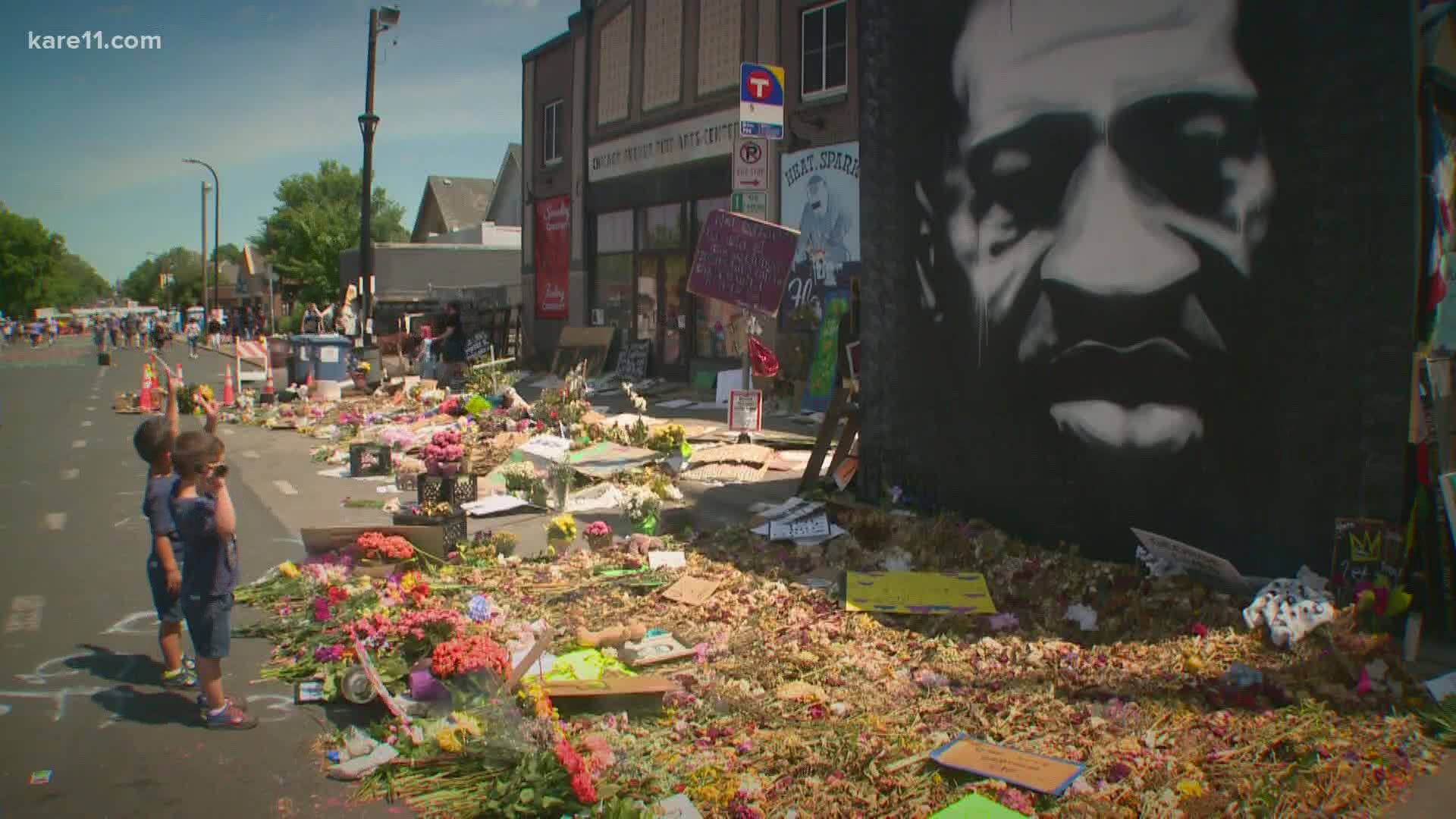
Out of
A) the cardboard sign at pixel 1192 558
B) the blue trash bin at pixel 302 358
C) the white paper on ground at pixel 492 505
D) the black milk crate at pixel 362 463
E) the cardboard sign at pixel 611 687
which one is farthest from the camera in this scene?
the blue trash bin at pixel 302 358

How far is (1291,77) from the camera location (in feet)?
20.3

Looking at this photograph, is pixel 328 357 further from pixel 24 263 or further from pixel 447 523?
pixel 24 263

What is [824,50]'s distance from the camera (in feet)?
57.4

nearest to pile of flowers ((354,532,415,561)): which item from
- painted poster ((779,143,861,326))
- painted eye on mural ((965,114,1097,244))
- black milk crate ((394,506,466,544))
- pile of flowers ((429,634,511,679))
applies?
black milk crate ((394,506,466,544))

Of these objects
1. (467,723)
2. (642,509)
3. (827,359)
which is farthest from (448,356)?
(467,723)

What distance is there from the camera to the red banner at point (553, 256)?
26.7 m

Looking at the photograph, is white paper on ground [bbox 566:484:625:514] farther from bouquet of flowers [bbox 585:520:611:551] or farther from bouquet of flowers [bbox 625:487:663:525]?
bouquet of flowers [bbox 585:520:611:551]

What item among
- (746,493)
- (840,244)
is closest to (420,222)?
(840,244)

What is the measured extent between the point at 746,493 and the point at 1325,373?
5654 mm

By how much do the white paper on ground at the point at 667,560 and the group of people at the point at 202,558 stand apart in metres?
3.13

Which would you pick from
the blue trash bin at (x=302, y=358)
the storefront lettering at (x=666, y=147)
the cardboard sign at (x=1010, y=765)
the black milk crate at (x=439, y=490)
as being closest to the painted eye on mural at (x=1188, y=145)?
the cardboard sign at (x=1010, y=765)

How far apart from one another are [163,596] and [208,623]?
633mm

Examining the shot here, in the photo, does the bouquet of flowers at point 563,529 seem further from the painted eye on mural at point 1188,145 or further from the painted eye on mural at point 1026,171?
the painted eye on mural at point 1188,145

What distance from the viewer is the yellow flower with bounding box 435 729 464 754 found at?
4590 millimetres
